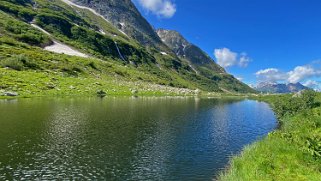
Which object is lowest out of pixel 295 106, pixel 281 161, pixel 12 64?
pixel 281 161

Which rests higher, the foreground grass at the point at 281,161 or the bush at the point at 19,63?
the bush at the point at 19,63

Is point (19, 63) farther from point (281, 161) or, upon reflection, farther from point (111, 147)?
point (281, 161)

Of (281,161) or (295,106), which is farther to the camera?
(295,106)

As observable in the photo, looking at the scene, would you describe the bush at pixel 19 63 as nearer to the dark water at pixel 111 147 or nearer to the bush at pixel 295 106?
the dark water at pixel 111 147

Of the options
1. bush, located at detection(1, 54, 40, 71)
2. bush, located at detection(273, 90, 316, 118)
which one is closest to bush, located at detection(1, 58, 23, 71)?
bush, located at detection(1, 54, 40, 71)

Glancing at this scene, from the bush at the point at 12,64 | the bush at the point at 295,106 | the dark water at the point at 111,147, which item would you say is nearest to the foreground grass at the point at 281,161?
the dark water at the point at 111,147

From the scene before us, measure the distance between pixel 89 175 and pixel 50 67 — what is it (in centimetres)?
16750

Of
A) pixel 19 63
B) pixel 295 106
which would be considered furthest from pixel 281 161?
pixel 19 63

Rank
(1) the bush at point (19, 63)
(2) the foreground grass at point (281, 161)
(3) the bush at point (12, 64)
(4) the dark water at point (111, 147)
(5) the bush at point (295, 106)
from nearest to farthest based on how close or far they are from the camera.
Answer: (2) the foreground grass at point (281, 161)
(4) the dark water at point (111, 147)
(5) the bush at point (295, 106)
(3) the bush at point (12, 64)
(1) the bush at point (19, 63)

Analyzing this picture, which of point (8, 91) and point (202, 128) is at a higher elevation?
point (8, 91)

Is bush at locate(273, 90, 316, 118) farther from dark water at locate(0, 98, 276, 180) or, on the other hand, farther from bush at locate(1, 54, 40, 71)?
bush at locate(1, 54, 40, 71)

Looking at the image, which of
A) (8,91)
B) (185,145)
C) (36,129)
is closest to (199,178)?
(185,145)

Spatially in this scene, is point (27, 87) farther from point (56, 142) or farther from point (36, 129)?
point (56, 142)

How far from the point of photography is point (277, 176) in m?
30.0
